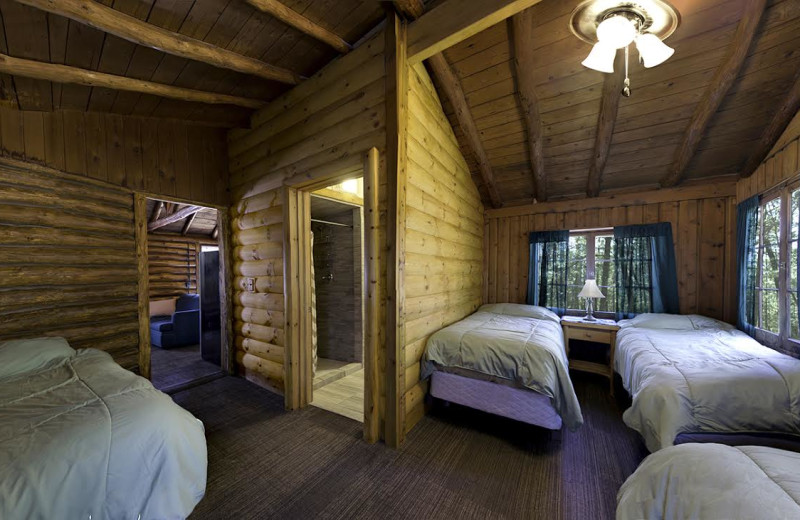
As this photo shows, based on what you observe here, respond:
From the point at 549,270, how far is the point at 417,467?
3.36 meters

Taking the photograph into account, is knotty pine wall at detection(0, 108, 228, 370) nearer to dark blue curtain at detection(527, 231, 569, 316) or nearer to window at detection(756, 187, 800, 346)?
dark blue curtain at detection(527, 231, 569, 316)

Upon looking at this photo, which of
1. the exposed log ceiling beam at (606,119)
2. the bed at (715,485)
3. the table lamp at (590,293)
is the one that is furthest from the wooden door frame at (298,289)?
the table lamp at (590,293)

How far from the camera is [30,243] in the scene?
90.8 inches

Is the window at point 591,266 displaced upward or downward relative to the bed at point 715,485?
upward

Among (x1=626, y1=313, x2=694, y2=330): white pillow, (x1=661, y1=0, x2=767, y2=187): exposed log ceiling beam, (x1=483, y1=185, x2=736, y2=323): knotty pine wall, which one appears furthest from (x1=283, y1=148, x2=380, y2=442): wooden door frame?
(x1=483, y1=185, x2=736, y2=323): knotty pine wall

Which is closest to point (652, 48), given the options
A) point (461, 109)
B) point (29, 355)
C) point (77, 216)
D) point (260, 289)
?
point (461, 109)

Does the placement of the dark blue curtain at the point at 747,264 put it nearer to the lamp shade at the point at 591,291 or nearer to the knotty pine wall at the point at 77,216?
the lamp shade at the point at 591,291

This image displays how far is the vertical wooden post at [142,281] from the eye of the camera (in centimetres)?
287

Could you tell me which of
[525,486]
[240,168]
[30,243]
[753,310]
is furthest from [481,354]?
[30,243]

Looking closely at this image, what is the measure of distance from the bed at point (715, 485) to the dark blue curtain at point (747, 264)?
303 centimetres

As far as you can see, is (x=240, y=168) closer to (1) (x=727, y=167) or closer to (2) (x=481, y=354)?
(2) (x=481, y=354)

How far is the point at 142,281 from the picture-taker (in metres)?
2.91

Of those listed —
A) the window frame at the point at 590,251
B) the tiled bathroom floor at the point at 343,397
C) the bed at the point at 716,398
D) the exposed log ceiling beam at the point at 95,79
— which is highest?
the exposed log ceiling beam at the point at 95,79

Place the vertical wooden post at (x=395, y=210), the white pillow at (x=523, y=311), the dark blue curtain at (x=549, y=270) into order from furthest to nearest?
the dark blue curtain at (x=549, y=270), the white pillow at (x=523, y=311), the vertical wooden post at (x=395, y=210)
